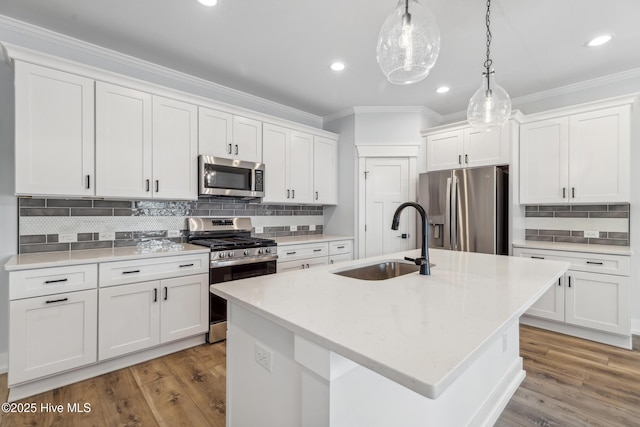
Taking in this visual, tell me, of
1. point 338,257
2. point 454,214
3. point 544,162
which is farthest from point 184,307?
point 544,162

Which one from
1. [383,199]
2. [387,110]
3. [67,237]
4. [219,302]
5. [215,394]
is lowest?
[215,394]

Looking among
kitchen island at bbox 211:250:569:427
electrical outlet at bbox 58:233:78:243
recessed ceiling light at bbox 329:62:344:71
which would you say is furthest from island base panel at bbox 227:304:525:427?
recessed ceiling light at bbox 329:62:344:71

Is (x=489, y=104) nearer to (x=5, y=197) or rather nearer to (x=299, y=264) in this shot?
(x=299, y=264)

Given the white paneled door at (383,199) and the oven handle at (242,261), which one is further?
the white paneled door at (383,199)

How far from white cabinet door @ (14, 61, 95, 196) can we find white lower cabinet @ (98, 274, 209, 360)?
2.81 feet

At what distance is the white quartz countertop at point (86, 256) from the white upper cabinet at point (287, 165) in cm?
119

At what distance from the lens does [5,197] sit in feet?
7.54

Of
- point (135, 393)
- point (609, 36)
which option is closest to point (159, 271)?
point (135, 393)

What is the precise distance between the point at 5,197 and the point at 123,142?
2.98ft

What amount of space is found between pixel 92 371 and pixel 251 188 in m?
2.04

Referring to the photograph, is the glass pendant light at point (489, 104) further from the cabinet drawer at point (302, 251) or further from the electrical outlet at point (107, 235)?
the electrical outlet at point (107, 235)

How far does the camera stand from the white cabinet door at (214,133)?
2998 mm

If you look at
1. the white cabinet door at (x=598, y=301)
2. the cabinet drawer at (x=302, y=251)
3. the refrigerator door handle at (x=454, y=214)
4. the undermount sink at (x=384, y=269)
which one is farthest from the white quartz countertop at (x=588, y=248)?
the cabinet drawer at (x=302, y=251)

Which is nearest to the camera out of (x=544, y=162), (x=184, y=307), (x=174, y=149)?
(x=184, y=307)
